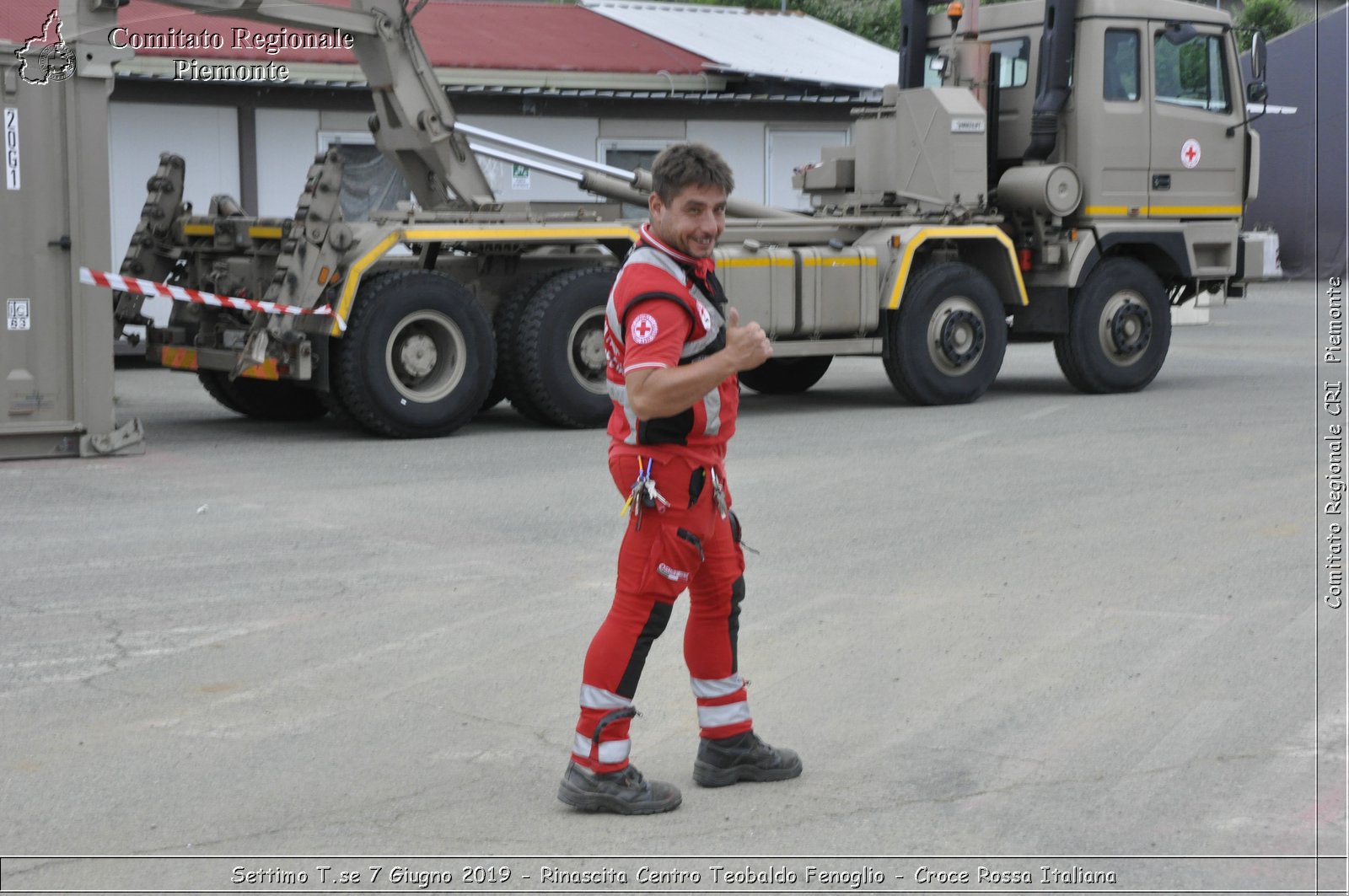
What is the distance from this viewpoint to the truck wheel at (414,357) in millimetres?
12523

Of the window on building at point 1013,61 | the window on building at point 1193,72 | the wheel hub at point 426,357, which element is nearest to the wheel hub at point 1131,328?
the window on building at point 1193,72

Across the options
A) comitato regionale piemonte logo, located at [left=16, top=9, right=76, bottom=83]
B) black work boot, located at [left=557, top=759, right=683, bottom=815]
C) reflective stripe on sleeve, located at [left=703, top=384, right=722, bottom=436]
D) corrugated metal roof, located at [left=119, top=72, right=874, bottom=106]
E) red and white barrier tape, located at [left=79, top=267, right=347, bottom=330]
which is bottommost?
black work boot, located at [left=557, top=759, right=683, bottom=815]

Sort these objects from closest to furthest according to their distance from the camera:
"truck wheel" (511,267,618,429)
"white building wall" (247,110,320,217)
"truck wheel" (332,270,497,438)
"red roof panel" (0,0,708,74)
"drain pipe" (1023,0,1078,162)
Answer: "truck wheel" (332,270,497,438) < "truck wheel" (511,267,618,429) < "drain pipe" (1023,0,1078,162) < "red roof panel" (0,0,708,74) < "white building wall" (247,110,320,217)

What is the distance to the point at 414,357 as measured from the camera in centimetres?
1280

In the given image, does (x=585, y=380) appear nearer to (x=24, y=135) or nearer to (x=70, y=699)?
(x=24, y=135)

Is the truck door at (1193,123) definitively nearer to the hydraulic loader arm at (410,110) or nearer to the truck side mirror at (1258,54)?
the truck side mirror at (1258,54)

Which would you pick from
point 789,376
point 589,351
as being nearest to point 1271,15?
point 789,376

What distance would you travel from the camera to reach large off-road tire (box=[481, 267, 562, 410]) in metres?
13.4

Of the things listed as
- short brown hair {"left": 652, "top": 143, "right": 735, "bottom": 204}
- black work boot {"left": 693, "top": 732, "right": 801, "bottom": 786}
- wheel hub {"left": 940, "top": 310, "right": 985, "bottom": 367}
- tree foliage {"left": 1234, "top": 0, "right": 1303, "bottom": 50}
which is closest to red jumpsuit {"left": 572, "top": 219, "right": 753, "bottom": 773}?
short brown hair {"left": 652, "top": 143, "right": 735, "bottom": 204}

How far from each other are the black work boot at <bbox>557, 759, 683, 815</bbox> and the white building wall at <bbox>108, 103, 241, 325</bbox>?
1568 centimetres

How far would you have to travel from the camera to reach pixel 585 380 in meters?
13.6

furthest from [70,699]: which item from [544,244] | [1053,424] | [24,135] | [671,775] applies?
[1053,424]

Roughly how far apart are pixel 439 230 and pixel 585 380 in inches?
65.1

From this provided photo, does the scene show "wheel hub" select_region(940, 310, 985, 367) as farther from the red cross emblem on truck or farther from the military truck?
the red cross emblem on truck
